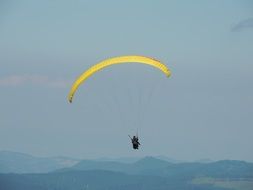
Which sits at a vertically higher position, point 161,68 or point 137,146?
point 161,68

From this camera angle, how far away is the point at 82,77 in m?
81.3

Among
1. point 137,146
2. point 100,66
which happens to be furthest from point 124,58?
point 137,146

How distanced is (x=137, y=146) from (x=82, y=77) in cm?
890

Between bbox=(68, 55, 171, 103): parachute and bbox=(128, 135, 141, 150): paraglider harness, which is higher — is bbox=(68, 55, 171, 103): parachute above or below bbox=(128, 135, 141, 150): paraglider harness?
above

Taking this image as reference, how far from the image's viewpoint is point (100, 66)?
8050 cm

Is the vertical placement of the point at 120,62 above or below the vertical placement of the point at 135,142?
above

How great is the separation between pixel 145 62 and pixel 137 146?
819 centimetres

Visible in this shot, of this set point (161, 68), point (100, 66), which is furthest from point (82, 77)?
point (161, 68)

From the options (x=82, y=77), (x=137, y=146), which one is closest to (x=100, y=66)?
(x=82, y=77)

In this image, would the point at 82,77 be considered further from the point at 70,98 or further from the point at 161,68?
the point at 161,68

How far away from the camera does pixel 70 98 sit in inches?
3206

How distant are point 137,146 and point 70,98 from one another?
8.39 metres

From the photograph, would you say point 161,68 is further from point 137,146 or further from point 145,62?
point 137,146

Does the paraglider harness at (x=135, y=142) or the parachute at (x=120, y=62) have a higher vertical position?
the parachute at (x=120, y=62)
